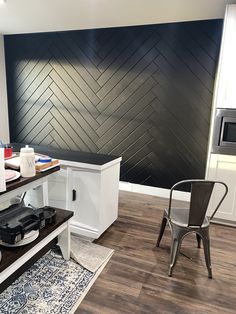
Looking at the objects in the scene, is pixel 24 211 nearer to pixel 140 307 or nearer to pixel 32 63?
pixel 140 307

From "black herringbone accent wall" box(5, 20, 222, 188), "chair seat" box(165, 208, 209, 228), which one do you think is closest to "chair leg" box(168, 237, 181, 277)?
"chair seat" box(165, 208, 209, 228)

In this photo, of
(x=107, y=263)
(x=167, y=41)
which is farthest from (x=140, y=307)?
Answer: (x=167, y=41)

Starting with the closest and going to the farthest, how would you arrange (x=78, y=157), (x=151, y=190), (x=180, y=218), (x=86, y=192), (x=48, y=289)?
(x=48, y=289) → (x=180, y=218) → (x=86, y=192) → (x=78, y=157) → (x=151, y=190)

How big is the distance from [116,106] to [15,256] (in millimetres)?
2651

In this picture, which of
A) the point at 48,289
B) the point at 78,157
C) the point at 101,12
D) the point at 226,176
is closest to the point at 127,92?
the point at 101,12

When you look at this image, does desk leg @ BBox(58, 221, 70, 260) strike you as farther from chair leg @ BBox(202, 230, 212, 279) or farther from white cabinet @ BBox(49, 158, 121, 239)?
chair leg @ BBox(202, 230, 212, 279)

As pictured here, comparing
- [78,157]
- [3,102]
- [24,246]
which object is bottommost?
[24,246]

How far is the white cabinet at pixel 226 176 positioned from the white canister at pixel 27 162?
2004mm

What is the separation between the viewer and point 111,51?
3.51 metres

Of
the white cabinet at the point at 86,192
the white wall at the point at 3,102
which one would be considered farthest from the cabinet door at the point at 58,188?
the white wall at the point at 3,102

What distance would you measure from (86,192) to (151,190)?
1582 mm

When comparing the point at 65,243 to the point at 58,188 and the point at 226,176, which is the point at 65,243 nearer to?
the point at 58,188

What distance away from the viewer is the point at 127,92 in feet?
11.6

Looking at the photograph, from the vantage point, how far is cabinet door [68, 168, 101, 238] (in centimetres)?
228
